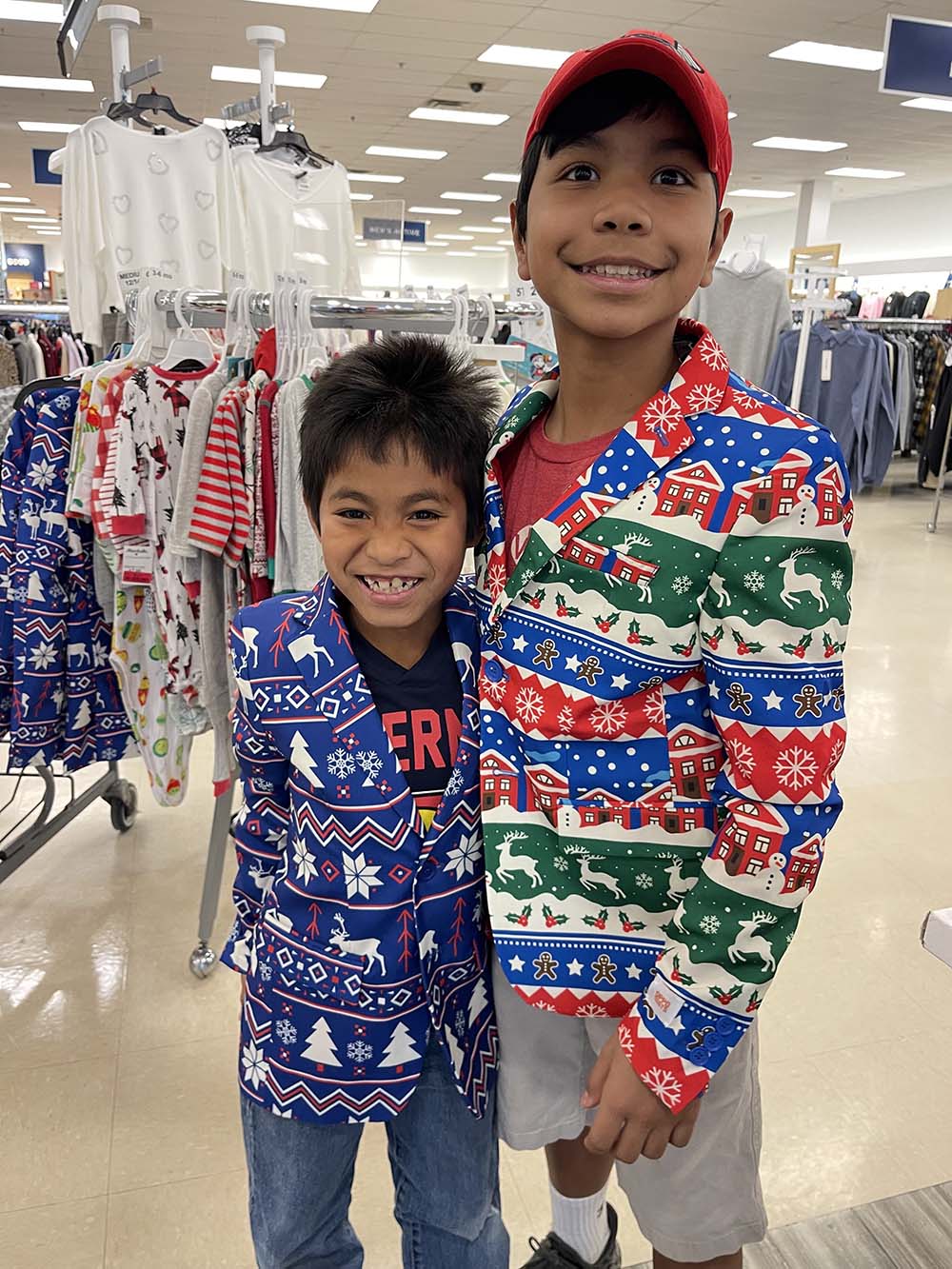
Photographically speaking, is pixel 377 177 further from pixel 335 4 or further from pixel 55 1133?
pixel 55 1133

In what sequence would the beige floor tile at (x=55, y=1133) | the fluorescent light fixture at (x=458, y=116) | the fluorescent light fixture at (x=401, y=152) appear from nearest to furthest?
1. the beige floor tile at (x=55, y=1133)
2. the fluorescent light fixture at (x=458, y=116)
3. the fluorescent light fixture at (x=401, y=152)

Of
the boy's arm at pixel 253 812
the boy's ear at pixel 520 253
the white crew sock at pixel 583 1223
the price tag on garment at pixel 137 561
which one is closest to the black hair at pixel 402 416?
the boy's ear at pixel 520 253

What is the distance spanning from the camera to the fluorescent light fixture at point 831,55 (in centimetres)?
758

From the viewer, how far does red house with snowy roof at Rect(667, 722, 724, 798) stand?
3.09ft

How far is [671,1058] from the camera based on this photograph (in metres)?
0.90

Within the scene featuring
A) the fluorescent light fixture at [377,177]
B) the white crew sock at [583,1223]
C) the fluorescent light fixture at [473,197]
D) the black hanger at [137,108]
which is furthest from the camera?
the fluorescent light fixture at [473,197]

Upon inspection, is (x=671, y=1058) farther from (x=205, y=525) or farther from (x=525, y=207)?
(x=205, y=525)

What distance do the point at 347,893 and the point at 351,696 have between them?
0.22 meters

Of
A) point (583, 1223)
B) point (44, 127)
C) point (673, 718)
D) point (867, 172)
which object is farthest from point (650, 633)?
point (867, 172)

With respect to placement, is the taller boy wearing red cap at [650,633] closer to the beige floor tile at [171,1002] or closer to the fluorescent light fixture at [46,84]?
the beige floor tile at [171,1002]

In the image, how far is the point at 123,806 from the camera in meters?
2.85

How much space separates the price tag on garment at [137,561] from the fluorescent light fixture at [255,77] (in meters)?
8.41

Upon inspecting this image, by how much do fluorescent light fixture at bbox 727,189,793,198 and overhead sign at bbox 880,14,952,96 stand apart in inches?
494

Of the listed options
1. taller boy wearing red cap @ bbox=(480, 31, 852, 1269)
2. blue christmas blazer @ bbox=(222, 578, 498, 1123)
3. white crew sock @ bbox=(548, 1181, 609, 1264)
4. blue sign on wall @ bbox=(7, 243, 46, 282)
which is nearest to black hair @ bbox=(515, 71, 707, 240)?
taller boy wearing red cap @ bbox=(480, 31, 852, 1269)
